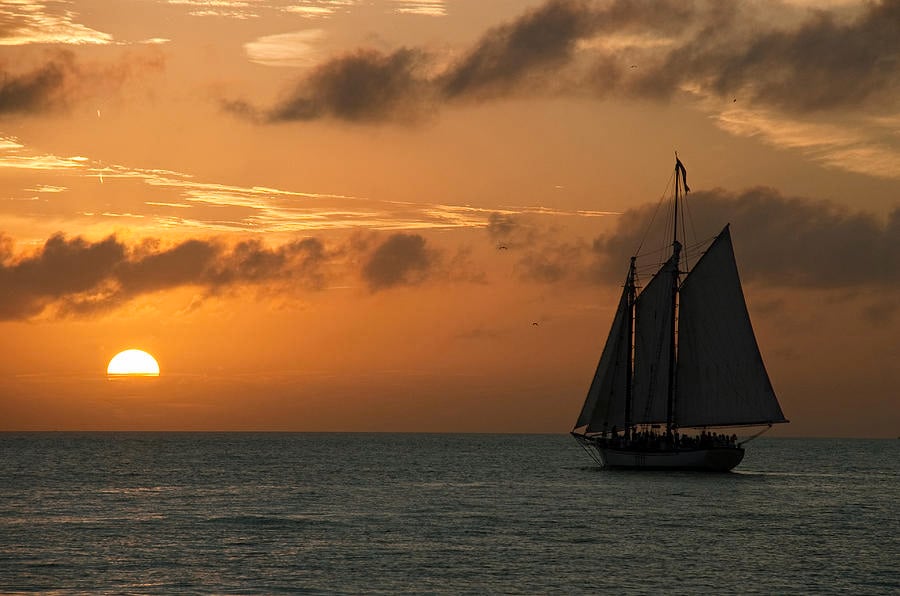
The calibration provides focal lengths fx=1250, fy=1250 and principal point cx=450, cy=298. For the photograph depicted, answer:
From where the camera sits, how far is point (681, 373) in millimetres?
120188

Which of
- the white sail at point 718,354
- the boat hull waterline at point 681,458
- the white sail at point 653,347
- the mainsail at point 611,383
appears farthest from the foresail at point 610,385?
the white sail at point 718,354

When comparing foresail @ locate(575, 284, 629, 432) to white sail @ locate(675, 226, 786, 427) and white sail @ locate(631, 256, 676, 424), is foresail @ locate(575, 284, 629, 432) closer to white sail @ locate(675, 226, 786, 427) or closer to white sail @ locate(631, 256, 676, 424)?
white sail @ locate(631, 256, 676, 424)

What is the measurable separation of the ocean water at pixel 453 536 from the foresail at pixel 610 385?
580 centimetres

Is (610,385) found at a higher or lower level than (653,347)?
lower

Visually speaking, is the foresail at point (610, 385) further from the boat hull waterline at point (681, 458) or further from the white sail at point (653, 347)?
the boat hull waterline at point (681, 458)

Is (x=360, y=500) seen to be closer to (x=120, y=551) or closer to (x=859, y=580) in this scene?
(x=120, y=551)

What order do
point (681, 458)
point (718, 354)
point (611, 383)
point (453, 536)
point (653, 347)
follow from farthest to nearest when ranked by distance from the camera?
point (611, 383) → point (653, 347) → point (681, 458) → point (718, 354) → point (453, 536)

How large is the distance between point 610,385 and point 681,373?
718 centimetres

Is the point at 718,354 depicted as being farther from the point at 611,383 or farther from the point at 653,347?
the point at 611,383

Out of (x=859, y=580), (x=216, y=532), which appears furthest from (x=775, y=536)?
(x=216, y=532)

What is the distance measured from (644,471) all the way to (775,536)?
49971mm

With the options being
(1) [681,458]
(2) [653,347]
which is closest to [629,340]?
(2) [653,347]

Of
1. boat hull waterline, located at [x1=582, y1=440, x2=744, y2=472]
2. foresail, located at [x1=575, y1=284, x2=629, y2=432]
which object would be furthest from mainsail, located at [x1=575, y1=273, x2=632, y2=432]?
boat hull waterline, located at [x1=582, y1=440, x2=744, y2=472]

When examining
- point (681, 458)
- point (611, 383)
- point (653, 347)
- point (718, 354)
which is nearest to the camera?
point (718, 354)
